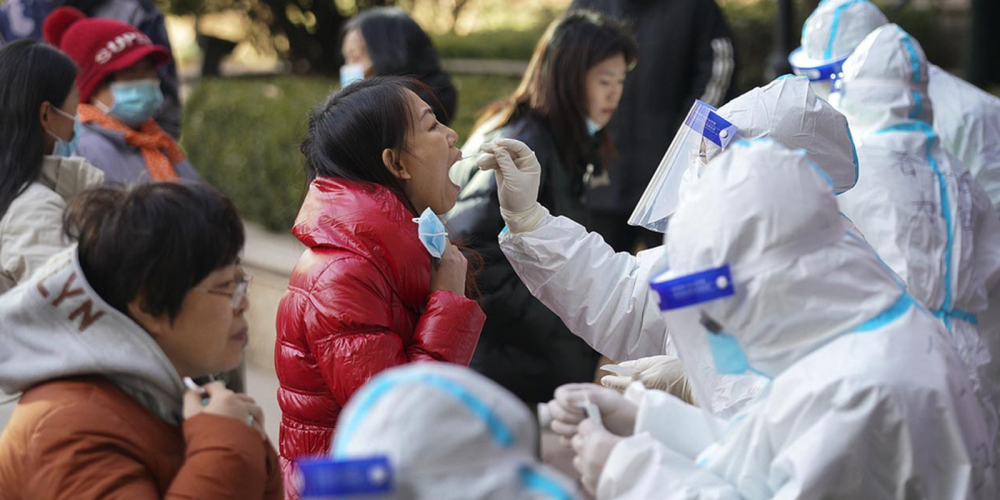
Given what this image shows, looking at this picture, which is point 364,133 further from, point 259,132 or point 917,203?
point 259,132

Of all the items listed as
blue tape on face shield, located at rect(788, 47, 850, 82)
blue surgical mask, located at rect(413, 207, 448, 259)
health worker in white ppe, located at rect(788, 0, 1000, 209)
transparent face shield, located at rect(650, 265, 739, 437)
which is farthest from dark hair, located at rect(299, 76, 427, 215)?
health worker in white ppe, located at rect(788, 0, 1000, 209)

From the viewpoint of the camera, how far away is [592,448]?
199 centimetres

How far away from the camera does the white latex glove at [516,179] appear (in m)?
2.94

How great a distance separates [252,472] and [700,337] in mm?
814

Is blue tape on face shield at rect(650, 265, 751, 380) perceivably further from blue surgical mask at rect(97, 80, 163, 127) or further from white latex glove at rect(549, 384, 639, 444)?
blue surgical mask at rect(97, 80, 163, 127)

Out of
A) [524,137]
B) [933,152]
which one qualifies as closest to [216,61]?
[524,137]

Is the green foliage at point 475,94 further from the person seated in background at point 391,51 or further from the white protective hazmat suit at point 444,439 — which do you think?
the white protective hazmat suit at point 444,439

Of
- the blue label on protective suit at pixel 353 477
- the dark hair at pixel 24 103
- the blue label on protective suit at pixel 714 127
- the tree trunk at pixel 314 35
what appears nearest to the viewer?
the blue label on protective suit at pixel 353 477

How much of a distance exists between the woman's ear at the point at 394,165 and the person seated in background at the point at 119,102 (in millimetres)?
1842

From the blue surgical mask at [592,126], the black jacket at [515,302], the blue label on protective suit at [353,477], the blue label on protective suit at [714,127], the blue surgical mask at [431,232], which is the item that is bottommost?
the black jacket at [515,302]

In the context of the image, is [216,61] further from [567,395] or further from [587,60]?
[567,395]

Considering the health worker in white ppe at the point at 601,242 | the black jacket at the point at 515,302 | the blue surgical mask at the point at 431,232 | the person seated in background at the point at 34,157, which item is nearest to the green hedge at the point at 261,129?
the black jacket at the point at 515,302

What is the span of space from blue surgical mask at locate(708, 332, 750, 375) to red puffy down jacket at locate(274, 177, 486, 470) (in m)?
0.75

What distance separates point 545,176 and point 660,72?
1.88m
